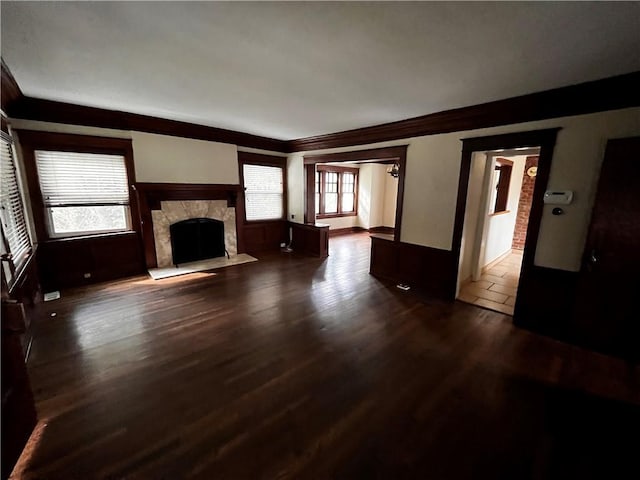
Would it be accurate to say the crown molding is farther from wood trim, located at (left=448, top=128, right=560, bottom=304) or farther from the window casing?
the window casing

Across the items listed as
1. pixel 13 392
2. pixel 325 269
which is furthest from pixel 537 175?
pixel 13 392

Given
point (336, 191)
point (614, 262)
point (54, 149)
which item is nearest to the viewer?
point (614, 262)

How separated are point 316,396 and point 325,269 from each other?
10.1 feet

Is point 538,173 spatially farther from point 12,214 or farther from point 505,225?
point 12,214

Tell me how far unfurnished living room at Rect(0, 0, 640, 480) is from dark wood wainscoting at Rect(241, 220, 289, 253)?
1227 mm

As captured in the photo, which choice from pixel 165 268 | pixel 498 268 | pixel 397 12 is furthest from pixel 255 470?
pixel 498 268

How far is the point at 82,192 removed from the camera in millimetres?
3883

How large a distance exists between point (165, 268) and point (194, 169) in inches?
74.0

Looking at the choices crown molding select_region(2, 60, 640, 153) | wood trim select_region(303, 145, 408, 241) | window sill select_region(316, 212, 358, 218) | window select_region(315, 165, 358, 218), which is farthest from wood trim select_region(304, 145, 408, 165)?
window sill select_region(316, 212, 358, 218)

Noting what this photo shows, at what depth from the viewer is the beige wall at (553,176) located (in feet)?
8.20

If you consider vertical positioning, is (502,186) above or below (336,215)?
above

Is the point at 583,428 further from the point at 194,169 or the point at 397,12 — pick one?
the point at 194,169

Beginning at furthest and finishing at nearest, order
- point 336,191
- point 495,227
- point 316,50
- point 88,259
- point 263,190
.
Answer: point 336,191 < point 263,190 < point 495,227 < point 88,259 < point 316,50

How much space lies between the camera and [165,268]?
4.74m
